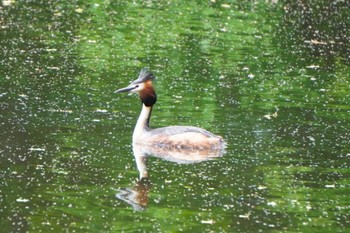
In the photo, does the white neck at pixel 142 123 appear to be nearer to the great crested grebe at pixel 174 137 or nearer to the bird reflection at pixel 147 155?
the great crested grebe at pixel 174 137

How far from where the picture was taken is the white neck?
13.5 m

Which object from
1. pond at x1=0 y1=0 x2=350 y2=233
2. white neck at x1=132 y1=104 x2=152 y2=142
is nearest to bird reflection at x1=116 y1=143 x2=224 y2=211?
pond at x1=0 y1=0 x2=350 y2=233

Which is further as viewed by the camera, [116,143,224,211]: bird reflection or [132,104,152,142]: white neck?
[132,104,152,142]: white neck

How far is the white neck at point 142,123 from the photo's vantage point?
13.5m

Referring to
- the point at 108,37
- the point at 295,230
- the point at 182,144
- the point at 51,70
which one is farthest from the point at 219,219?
the point at 108,37

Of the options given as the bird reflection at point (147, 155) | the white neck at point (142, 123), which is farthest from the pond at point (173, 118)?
the white neck at point (142, 123)

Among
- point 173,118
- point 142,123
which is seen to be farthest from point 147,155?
point 173,118

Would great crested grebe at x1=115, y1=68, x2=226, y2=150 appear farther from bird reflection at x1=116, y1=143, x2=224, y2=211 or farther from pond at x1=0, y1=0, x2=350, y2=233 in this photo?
pond at x1=0, y1=0, x2=350, y2=233

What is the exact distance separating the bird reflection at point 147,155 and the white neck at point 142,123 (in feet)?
0.51

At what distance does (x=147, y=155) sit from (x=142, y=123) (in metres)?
0.82

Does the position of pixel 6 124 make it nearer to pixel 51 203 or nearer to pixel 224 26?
pixel 51 203

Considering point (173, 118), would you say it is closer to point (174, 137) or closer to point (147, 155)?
point (174, 137)

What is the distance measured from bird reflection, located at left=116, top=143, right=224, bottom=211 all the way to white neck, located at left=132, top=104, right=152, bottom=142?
155mm

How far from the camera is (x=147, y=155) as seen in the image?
42.6ft
